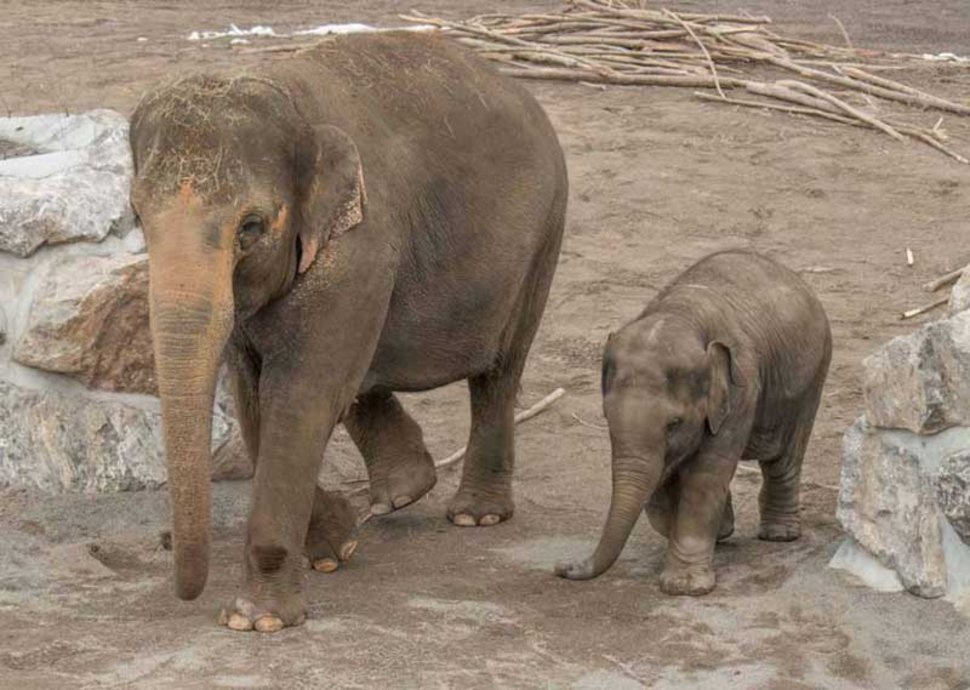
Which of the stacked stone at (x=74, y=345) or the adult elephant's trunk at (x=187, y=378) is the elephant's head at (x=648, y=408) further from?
the stacked stone at (x=74, y=345)

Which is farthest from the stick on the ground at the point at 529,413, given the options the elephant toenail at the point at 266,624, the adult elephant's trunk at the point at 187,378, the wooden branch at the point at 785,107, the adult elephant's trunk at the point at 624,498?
the wooden branch at the point at 785,107

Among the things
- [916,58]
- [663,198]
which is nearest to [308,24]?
[916,58]

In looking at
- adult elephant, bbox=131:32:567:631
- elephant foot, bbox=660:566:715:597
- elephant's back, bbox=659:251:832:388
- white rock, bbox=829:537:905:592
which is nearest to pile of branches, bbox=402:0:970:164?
elephant's back, bbox=659:251:832:388

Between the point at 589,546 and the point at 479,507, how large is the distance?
0.55 m

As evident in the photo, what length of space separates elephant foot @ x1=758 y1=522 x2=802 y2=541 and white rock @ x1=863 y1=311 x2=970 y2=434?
0.76m

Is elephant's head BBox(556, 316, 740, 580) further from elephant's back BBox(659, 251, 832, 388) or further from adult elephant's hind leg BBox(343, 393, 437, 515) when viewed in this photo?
adult elephant's hind leg BBox(343, 393, 437, 515)

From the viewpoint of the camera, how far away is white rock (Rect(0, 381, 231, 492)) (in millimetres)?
7180

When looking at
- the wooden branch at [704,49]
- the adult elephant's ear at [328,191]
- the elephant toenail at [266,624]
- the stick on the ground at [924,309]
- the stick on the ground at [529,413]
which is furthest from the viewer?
the wooden branch at [704,49]

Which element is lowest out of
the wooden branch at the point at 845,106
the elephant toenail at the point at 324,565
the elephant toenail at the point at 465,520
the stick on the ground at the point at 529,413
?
the stick on the ground at the point at 529,413

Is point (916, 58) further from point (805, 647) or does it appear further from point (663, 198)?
point (805, 647)

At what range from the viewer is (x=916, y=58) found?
564 inches

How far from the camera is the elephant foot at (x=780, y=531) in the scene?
6.92 m

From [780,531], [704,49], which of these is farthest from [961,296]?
[704,49]

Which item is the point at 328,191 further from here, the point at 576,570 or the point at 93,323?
the point at 93,323
